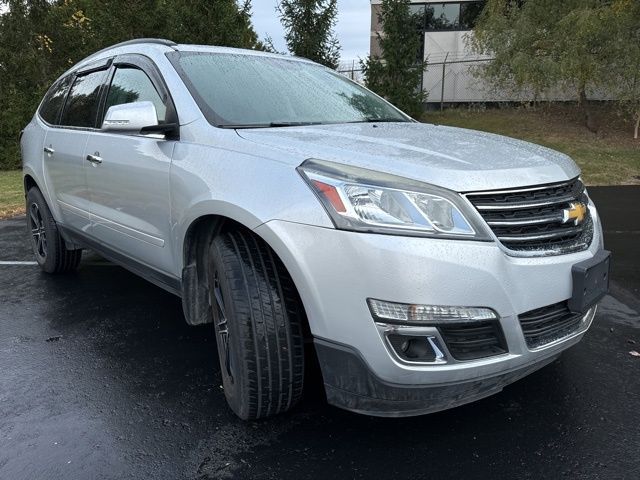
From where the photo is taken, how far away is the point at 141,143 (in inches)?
122

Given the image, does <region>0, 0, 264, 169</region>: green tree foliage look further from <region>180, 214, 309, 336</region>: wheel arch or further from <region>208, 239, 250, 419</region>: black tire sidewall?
<region>208, 239, 250, 419</region>: black tire sidewall

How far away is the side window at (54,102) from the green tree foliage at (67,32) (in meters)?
8.04

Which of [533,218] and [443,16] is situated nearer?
[533,218]

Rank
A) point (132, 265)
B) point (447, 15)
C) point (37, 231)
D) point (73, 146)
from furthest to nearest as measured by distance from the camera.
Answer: point (447, 15), point (37, 231), point (73, 146), point (132, 265)

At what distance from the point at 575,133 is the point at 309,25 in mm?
8449

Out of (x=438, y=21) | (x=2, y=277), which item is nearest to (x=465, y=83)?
(x=438, y=21)

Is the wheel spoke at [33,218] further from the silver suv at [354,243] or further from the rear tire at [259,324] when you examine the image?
the rear tire at [259,324]

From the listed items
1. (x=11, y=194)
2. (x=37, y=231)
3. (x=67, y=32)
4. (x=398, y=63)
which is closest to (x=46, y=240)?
(x=37, y=231)

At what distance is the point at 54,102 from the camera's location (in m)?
4.77

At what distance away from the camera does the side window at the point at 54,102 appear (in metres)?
4.58

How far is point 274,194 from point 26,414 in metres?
1.70

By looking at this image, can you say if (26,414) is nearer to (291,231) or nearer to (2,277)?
(291,231)

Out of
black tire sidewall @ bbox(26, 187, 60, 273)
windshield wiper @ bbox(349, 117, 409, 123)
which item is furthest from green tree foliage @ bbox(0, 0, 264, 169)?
windshield wiper @ bbox(349, 117, 409, 123)

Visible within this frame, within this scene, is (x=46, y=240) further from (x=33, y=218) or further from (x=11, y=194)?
(x=11, y=194)
